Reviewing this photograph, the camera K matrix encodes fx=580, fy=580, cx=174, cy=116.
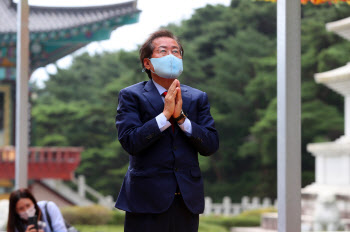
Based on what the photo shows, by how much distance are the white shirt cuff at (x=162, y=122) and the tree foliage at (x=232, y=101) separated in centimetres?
1218

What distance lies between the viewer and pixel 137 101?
5.12ft

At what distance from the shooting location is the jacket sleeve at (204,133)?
59.5 inches

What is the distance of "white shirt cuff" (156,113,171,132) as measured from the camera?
147cm

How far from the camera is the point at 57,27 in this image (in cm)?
1041

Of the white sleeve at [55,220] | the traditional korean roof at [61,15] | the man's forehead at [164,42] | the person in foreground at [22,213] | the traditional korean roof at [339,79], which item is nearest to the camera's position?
the man's forehead at [164,42]

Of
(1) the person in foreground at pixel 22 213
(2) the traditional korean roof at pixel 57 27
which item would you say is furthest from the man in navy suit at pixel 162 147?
(2) the traditional korean roof at pixel 57 27

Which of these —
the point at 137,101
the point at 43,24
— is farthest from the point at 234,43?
the point at 137,101

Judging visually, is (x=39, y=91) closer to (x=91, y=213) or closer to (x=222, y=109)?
(x=222, y=109)

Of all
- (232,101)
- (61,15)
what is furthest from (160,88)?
(232,101)

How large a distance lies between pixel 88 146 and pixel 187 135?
15030 mm

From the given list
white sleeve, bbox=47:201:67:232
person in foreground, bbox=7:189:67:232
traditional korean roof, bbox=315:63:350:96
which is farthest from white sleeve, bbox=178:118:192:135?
traditional korean roof, bbox=315:63:350:96

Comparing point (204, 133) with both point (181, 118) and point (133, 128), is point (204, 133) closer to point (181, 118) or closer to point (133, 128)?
point (181, 118)

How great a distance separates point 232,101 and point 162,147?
1347cm

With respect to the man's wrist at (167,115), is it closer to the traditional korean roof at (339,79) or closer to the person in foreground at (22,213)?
the person in foreground at (22,213)
